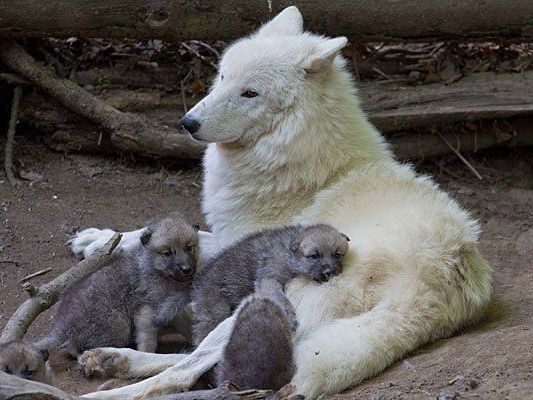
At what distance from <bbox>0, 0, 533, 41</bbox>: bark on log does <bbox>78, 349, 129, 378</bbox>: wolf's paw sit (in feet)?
10.9

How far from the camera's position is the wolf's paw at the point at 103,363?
570 cm

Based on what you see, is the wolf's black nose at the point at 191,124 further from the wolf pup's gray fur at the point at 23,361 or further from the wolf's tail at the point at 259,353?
the wolf pup's gray fur at the point at 23,361

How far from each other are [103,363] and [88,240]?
1.92 m

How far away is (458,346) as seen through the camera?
532cm

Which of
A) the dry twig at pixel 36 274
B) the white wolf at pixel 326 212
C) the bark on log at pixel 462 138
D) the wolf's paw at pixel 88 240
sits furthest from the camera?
the bark on log at pixel 462 138

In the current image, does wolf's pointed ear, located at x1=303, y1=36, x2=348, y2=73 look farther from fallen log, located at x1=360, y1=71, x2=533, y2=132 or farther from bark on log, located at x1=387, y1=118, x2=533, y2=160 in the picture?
bark on log, located at x1=387, y1=118, x2=533, y2=160

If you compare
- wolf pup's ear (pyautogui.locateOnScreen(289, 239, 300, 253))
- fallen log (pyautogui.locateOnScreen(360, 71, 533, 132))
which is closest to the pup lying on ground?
wolf pup's ear (pyautogui.locateOnScreen(289, 239, 300, 253))

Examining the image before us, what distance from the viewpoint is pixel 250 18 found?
8.18 metres

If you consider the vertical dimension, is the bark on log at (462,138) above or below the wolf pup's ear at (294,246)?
below

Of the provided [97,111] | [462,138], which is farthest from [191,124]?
[462,138]

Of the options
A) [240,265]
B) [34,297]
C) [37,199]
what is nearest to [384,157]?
[240,265]

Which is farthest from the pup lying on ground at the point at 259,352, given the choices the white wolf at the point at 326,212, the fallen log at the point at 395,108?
the fallen log at the point at 395,108

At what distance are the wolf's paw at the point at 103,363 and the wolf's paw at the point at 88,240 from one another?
63.3 inches

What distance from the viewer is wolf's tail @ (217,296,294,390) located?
4922 mm
